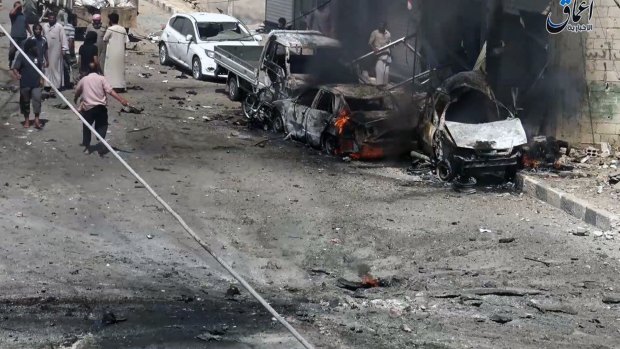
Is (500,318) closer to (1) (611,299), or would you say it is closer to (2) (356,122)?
(1) (611,299)

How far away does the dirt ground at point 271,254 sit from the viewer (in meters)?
9.46

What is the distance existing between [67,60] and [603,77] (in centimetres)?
1037

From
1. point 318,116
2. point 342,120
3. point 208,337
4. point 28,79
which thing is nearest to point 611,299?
point 208,337

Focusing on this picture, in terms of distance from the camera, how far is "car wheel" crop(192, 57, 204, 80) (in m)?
23.6

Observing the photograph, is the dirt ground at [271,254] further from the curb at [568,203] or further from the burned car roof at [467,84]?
the burned car roof at [467,84]

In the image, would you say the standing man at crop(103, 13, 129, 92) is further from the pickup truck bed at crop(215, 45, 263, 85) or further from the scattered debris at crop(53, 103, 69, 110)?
the pickup truck bed at crop(215, 45, 263, 85)

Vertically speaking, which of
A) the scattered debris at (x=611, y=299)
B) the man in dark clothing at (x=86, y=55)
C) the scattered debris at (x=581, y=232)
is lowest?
the scattered debris at (x=611, y=299)

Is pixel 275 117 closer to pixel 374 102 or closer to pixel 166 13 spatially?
pixel 374 102

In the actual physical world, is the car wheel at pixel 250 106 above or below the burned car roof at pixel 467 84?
below

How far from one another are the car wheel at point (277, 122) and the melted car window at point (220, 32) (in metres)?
5.91

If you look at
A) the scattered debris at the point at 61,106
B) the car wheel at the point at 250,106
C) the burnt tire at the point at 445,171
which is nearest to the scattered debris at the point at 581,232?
the burnt tire at the point at 445,171

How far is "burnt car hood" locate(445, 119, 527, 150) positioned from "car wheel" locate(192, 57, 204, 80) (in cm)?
922

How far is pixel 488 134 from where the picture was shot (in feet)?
51.0

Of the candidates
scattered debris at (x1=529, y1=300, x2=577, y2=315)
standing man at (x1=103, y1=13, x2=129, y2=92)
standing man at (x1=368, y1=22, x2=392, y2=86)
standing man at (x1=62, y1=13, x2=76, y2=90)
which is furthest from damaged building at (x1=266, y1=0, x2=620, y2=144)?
scattered debris at (x1=529, y1=300, x2=577, y2=315)
